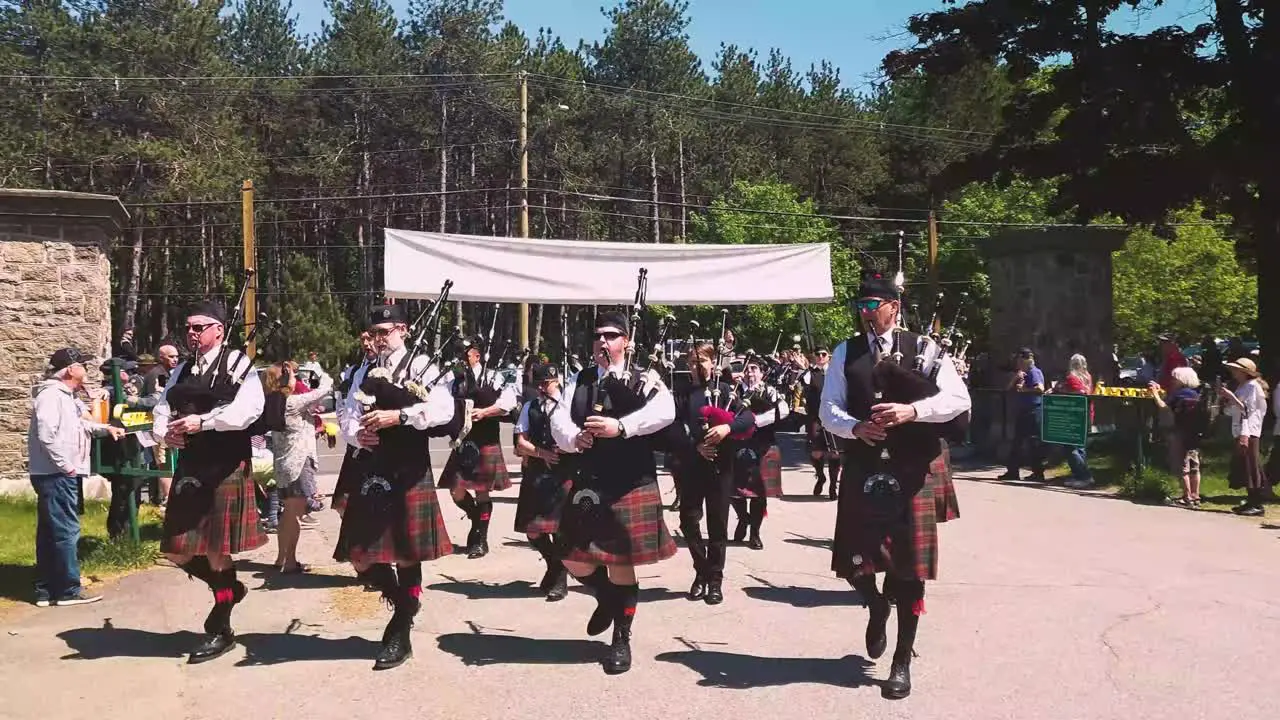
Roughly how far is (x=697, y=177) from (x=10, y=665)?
42.8 metres

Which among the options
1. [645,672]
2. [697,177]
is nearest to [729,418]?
[645,672]

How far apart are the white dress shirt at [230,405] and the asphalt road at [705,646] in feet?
4.22

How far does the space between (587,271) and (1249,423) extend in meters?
7.15

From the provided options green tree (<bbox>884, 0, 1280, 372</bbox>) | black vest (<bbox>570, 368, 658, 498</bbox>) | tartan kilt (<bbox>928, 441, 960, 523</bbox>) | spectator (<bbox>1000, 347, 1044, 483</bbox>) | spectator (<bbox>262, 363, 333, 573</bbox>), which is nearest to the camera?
tartan kilt (<bbox>928, 441, 960, 523</bbox>)

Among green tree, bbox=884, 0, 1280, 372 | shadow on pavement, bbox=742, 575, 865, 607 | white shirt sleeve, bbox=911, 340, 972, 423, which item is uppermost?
green tree, bbox=884, 0, 1280, 372

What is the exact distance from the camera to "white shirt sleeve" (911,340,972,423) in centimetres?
531

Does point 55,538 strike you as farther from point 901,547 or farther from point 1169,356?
point 1169,356

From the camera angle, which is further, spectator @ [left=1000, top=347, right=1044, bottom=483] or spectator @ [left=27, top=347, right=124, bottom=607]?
spectator @ [left=1000, top=347, right=1044, bottom=483]

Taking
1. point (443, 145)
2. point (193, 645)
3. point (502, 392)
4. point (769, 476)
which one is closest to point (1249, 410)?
point (769, 476)

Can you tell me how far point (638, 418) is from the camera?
19.3ft

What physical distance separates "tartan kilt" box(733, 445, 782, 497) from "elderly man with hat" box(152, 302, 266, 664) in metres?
4.25

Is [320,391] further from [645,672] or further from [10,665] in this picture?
[645,672]

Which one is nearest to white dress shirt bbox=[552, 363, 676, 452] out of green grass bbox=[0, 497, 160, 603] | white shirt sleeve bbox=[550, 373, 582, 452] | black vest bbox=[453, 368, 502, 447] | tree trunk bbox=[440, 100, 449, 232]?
white shirt sleeve bbox=[550, 373, 582, 452]

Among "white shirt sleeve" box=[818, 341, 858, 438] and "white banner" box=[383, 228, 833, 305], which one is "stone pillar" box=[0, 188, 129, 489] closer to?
"white banner" box=[383, 228, 833, 305]
